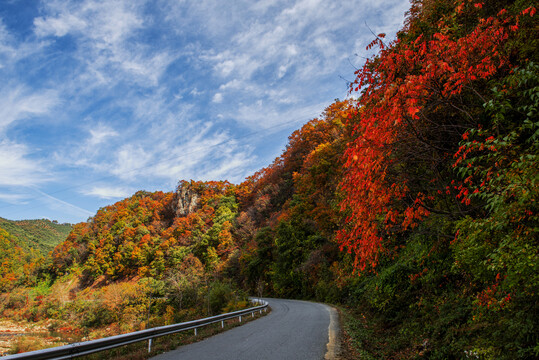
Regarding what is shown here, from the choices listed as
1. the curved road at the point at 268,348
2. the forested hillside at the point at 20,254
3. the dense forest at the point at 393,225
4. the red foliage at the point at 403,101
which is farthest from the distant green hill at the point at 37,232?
the red foliage at the point at 403,101

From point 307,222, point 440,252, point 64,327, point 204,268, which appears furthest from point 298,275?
point 64,327

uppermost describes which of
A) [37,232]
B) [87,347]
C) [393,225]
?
[37,232]

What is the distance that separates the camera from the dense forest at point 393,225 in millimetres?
3879

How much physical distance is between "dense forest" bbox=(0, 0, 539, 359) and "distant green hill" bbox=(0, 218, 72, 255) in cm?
6447

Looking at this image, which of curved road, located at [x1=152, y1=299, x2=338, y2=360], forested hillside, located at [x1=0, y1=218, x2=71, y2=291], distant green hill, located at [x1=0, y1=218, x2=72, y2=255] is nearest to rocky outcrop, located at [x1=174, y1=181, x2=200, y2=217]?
forested hillside, located at [x1=0, y1=218, x2=71, y2=291]

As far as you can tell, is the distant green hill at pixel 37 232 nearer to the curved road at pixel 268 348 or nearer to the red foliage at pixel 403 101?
the curved road at pixel 268 348

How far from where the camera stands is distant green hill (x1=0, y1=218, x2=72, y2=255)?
137625mm

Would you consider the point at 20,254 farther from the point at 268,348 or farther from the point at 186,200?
the point at 268,348

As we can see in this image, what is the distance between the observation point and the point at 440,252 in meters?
7.47

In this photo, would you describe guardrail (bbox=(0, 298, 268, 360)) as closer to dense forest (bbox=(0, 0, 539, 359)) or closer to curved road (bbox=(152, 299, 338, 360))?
curved road (bbox=(152, 299, 338, 360))

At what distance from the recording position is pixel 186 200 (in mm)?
83250

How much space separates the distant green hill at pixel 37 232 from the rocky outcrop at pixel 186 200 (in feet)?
291

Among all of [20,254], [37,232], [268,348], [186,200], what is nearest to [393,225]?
[268,348]

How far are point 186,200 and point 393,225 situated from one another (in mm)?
81716
